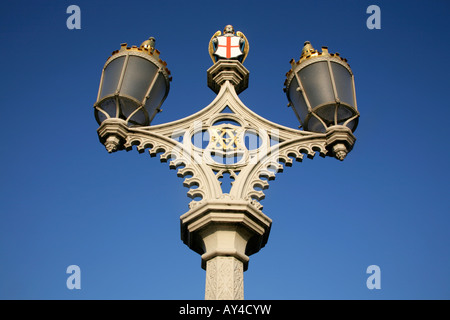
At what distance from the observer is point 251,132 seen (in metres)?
7.69

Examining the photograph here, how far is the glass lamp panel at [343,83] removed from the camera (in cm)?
786

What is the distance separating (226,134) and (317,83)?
144 cm

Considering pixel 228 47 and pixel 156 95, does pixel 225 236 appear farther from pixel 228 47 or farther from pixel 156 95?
pixel 228 47

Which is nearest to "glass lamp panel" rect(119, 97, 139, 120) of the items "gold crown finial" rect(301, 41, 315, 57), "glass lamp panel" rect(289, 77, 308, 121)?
"glass lamp panel" rect(289, 77, 308, 121)

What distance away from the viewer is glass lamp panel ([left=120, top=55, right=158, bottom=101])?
25.6 feet

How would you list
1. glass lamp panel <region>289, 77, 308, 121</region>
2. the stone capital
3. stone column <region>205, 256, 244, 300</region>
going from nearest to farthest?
stone column <region>205, 256, 244, 300</region>
the stone capital
glass lamp panel <region>289, 77, 308, 121</region>

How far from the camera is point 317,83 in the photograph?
798 cm

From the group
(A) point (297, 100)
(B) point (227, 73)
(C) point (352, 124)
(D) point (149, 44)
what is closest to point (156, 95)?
(D) point (149, 44)

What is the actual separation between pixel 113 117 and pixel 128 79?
53 cm

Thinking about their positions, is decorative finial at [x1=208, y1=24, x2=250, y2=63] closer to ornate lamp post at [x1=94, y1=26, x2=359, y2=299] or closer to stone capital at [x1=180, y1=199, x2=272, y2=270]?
ornate lamp post at [x1=94, y1=26, x2=359, y2=299]

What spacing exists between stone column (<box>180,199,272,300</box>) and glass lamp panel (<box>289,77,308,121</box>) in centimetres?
211

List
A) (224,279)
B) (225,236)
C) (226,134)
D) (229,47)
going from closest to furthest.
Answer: (224,279), (225,236), (226,134), (229,47)
